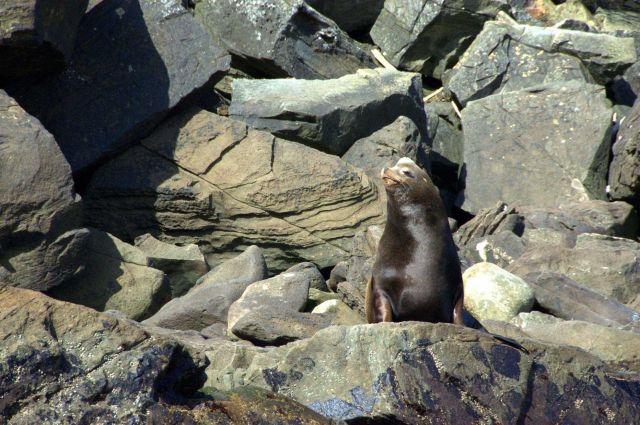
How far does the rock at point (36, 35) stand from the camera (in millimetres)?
8688

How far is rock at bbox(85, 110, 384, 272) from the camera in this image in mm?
Answer: 10070

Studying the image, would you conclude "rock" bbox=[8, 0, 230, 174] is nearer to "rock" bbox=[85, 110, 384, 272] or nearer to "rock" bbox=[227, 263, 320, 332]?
"rock" bbox=[85, 110, 384, 272]

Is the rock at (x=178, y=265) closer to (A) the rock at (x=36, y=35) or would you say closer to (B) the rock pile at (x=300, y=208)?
(B) the rock pile at (x=300, y=208)

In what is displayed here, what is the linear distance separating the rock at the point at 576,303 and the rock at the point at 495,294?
0.20 m

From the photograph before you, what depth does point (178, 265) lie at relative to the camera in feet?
31.2

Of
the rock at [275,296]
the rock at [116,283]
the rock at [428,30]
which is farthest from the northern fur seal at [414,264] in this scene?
the rock at [428,30]

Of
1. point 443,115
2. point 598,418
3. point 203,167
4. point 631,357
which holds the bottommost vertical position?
→ point 443,115

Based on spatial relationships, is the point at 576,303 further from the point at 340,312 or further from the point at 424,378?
the point at 424,378

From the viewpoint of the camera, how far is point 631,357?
7.02 m

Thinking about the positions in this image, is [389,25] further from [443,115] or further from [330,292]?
[330,292]

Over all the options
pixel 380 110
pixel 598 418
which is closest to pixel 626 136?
pixel 380 110

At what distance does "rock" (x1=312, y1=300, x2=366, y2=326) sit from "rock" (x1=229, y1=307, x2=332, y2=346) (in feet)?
1.65

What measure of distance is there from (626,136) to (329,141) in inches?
124

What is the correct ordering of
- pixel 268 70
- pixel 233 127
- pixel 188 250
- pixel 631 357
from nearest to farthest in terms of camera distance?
pixel 631 357, pixel 188 250, pixel 233 127, pixel 268 70
